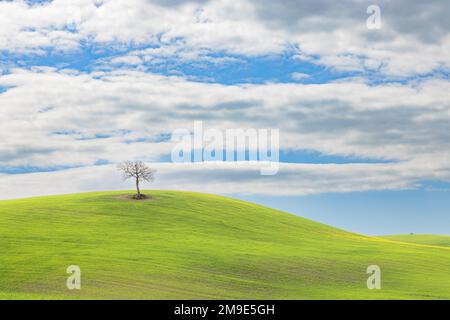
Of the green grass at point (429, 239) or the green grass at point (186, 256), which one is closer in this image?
the green grass at point (186, 256)

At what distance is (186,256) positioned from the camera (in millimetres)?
43219

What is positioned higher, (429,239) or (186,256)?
(429,239)

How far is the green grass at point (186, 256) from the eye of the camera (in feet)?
114

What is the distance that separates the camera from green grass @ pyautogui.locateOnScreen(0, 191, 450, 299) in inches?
1372

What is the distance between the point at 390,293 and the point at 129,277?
16.7m

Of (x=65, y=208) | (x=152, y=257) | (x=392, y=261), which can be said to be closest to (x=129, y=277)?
(x=152, y=257)

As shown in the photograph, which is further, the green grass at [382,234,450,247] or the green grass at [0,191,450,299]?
the green grass at [382,234,450,247]

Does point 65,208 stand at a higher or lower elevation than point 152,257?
higher

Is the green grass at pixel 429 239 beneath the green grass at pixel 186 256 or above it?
above

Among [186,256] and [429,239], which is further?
[429,239]
